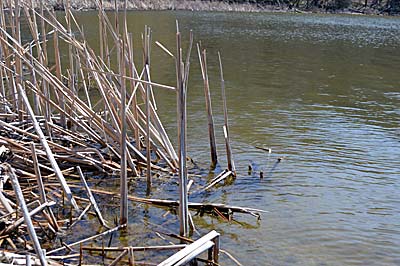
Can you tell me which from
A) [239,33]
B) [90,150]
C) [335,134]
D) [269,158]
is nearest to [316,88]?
[335,134]

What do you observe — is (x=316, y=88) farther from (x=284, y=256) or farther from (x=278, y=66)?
(x=284, y=256)

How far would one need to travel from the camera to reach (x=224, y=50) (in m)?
20.4

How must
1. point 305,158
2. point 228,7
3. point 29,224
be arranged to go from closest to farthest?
point 29,224
point 305,158
point 228,7

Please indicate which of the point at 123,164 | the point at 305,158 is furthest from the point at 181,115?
the point at 305,158

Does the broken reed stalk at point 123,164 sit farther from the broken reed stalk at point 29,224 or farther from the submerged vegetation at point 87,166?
the broken reed stalk at point 29,224

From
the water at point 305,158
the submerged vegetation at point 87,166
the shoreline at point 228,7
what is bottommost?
the water at point 305,158

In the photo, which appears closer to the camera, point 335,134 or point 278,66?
point 335,134

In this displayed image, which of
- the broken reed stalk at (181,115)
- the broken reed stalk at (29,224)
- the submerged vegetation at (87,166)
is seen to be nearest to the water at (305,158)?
the submerged vegetation at (87,166)

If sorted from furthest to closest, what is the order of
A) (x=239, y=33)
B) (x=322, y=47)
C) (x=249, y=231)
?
(x=239, y=33) < (x=322, y=47) < (x=249, y=231)

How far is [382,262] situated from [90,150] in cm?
319

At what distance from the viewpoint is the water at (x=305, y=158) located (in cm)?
461

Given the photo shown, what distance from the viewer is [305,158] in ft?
23.3

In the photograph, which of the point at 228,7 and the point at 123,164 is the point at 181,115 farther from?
the point at 228,7

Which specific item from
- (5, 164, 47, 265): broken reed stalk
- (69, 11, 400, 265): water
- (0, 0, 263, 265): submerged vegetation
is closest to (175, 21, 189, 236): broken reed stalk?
(0, 0, 263, 265): submerged vegetation
